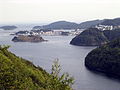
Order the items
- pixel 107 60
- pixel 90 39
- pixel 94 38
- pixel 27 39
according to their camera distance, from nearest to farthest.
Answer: pixel 107 60
pixel 90 39
pixel 94 38
pixel 27 39

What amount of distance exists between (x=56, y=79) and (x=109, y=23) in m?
120

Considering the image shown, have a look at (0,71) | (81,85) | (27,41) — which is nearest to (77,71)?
(81,85)

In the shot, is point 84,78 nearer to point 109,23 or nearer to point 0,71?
point 0,71

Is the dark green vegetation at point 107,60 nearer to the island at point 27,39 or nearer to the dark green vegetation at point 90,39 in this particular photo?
the dark green vegetation at point 90,39

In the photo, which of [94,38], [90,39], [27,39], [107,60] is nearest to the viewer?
[107,60]

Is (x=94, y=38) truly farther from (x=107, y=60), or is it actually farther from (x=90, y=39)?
(x=107, y=60)

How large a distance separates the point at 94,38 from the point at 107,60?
41.0 meters

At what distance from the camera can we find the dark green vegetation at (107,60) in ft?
139

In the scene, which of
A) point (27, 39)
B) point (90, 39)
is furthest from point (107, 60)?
point (27, 39)

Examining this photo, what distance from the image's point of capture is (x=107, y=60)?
45.7 meters

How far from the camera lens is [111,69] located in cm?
4238

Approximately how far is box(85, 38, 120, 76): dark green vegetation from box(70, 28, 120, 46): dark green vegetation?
32.9 m

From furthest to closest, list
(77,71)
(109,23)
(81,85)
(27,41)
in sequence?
(109,23) → (27,41) → (77,71) → (81,85)

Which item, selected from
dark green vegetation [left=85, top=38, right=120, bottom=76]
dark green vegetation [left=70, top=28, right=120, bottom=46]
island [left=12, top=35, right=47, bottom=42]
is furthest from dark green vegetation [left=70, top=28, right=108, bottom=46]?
dark green vegetation [left=85, top=38, right=120, bottom=76]
